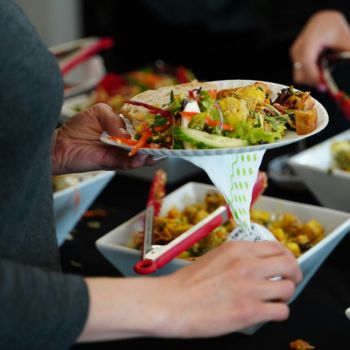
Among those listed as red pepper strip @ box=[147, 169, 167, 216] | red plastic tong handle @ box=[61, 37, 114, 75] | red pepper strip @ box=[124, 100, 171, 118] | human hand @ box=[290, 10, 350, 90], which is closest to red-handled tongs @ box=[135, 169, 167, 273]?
red pepper strip @ box=[147, 169, 167, 216]

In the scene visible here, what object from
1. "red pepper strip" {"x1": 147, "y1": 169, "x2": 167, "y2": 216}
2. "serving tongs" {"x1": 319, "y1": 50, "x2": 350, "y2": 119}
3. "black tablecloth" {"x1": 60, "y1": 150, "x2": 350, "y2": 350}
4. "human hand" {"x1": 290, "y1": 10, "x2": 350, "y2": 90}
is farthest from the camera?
"human hand" {"x1": 290, "y1": 10, "x2": 350, "y2": 90}

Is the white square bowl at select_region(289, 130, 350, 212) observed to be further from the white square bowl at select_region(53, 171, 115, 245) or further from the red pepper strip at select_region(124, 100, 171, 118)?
the red pepper strip at select_region(124, 100, 171, 118)

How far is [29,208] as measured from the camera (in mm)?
922

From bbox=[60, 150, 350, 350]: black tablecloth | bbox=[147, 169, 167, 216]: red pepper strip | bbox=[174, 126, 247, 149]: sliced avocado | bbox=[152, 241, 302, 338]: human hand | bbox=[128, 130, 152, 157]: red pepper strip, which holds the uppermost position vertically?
bbox=[174, 126, 247, 149]: sliced avocado

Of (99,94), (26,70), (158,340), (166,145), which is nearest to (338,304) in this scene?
(158,340)

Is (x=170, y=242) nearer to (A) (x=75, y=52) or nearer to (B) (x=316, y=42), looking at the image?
(B) (x=316, y=42)

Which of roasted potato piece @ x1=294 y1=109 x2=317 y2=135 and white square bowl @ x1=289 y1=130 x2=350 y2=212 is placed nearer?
roasted potato piece @ x1=294 y1=109 x2=317 y2=135

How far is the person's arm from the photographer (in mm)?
798

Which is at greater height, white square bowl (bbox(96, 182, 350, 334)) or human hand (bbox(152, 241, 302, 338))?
human hand (bbox(152, 241, 302, 338))

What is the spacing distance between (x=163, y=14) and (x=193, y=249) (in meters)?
2.33

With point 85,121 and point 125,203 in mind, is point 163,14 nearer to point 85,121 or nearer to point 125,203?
point 125,203

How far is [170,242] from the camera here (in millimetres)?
1172

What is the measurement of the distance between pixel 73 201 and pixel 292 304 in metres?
0.50

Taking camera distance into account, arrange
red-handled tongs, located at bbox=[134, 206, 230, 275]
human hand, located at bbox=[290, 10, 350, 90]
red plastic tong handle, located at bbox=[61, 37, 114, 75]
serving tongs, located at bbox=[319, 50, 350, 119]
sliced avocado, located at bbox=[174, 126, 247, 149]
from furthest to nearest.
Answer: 1. red plastic tong handle, located at bbox=[61, 37, 114, 75]
2. human hand, located at bbox=[290, 10, 350, 90]
3. serving tongs, located at bbox=[319, 50, 350, 119]
4. red-handled tongs, located at bbox=[134, 206, 230, 275]
5. sliced avocado, located at bbox=[174, 126, 247, 149]
